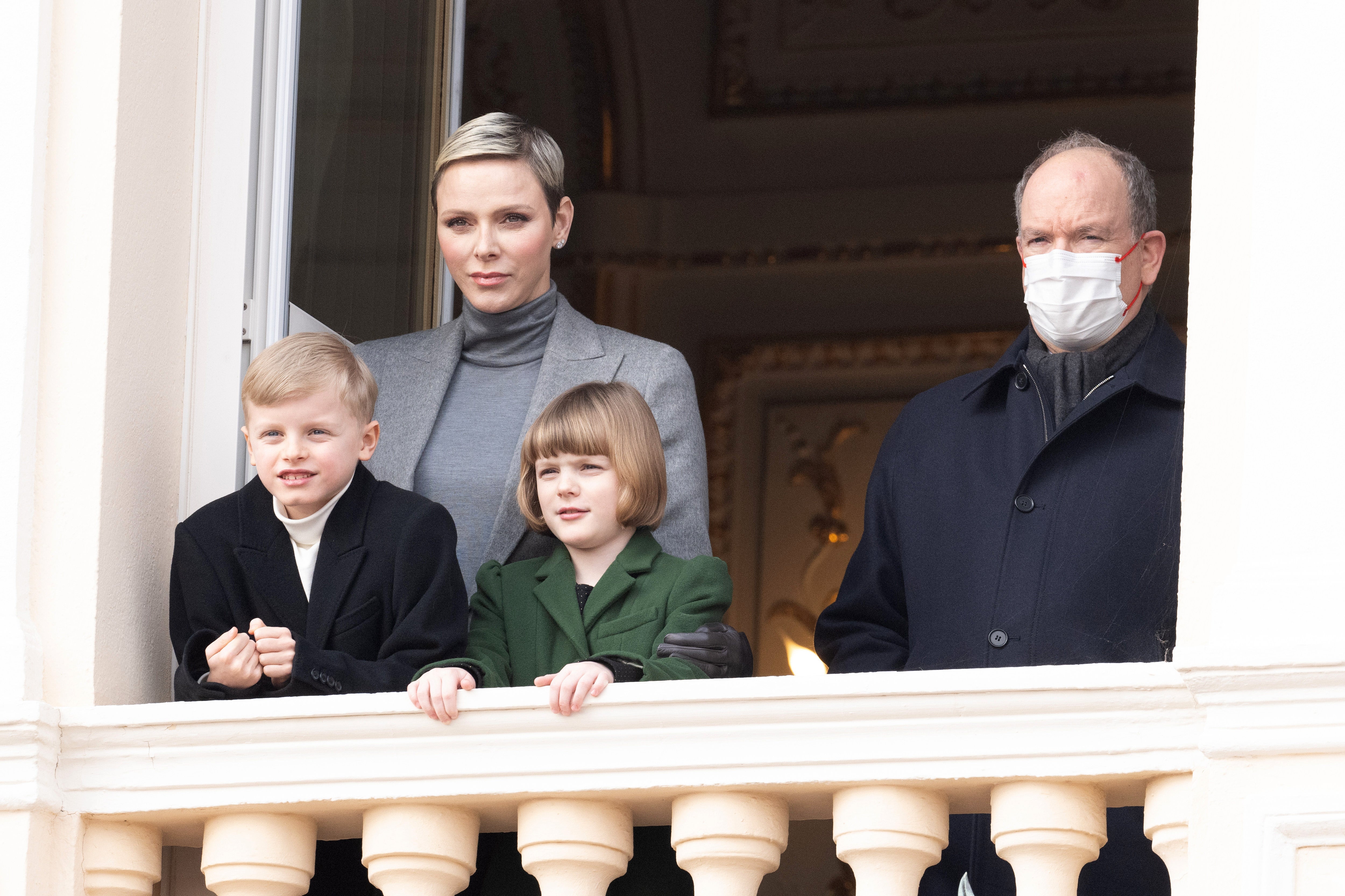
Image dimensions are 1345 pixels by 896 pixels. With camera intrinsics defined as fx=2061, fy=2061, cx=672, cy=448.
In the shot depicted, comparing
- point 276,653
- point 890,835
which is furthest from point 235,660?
point 890,835

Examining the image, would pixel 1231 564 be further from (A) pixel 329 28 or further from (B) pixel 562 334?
(A) pixel 329 28

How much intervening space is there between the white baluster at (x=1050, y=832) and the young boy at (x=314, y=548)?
0.90 m

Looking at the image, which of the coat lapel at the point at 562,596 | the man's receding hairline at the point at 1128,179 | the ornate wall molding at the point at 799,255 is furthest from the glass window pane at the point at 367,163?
the ornate wall molding at the point at 799,255

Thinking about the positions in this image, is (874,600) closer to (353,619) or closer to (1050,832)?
(1050,832)

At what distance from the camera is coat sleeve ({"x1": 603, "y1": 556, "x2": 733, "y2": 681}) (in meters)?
3.13

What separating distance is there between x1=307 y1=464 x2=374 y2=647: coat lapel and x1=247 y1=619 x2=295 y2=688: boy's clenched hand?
0.12 metres

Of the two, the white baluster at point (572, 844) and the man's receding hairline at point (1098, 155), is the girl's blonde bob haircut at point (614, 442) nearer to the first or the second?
the white baluster at point (572, 844)

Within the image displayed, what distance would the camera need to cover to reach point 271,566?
3221mm

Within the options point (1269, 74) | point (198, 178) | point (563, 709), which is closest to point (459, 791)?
point (563, 709)

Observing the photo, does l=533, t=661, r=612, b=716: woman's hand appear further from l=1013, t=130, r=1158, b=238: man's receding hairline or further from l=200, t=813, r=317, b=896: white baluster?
l=1013, t=130, r=1158, b=238: man's receding hairline

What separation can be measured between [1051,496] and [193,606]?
135cm

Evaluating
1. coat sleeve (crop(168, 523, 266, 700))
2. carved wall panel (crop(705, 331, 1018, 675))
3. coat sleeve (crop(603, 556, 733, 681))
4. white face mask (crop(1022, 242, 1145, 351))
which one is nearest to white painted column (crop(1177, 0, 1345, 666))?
white face mask (crop(1022, 242, 1145, 351))

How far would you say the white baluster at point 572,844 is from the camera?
2.85m

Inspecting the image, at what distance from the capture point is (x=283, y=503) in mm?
3234
